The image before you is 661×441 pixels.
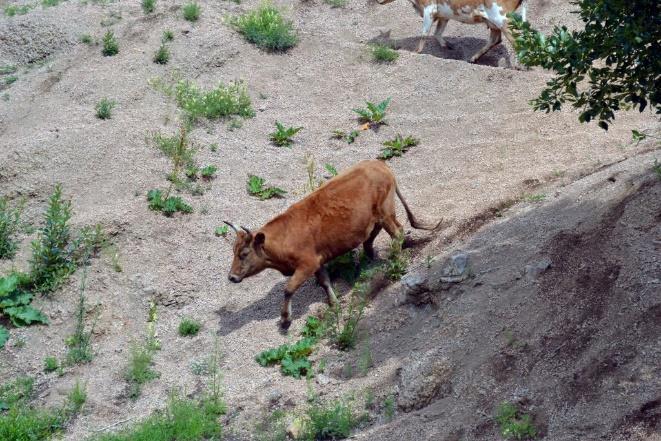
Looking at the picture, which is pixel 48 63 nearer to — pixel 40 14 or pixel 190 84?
pixel 40 14

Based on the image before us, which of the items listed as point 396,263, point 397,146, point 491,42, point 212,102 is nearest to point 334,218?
point 396,263

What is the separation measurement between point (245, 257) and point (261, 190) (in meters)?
2.34

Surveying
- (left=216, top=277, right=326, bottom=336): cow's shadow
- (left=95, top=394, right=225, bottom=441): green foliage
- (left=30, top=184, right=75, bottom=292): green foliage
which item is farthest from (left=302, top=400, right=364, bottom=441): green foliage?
(left=30, top=184, right=75, bottom=292): green foliage

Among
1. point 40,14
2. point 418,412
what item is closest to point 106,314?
point 418,412

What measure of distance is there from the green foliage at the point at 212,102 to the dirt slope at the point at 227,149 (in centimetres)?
23

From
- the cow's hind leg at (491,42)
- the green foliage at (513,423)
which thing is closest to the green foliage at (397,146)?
the cow's hind leg at (491,42)

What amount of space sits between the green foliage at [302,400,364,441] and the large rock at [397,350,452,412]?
0.48 metres

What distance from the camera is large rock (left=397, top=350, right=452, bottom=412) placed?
8922 mm

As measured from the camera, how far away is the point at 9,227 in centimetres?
1280

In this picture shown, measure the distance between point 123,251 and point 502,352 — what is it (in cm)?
576

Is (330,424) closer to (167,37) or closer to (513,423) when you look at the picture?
(513,423)

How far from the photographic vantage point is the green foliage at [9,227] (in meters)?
12.6

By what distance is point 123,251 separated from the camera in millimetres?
12672

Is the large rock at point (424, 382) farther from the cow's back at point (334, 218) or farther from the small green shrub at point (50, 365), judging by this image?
the small green shrub at point (50, 365)
